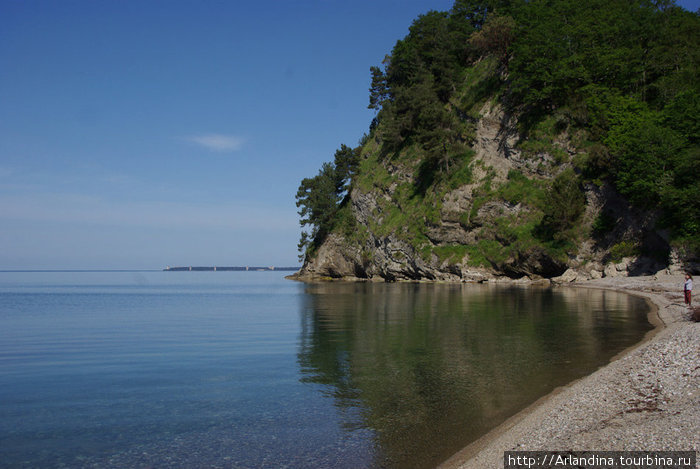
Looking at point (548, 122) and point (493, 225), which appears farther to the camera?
point (493, 225)

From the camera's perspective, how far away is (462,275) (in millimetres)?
71312

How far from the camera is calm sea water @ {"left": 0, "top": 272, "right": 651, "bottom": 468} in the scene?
953 cm

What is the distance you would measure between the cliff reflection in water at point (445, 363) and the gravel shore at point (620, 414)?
85 centimetres

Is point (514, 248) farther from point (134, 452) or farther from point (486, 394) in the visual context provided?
point (134, 452)

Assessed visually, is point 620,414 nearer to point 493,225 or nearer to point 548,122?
point 493,225

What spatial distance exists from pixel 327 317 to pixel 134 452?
76.8 ft

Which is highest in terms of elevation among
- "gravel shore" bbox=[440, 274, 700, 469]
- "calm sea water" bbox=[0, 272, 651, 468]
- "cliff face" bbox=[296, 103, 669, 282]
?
"cliff face" bbox=[296, 103, 669, 282]

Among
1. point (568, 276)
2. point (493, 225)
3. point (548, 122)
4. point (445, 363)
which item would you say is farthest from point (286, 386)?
point (548, 122)

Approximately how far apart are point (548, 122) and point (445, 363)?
57.2 m

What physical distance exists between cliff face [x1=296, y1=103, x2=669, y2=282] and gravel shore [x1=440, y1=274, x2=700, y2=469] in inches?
1617

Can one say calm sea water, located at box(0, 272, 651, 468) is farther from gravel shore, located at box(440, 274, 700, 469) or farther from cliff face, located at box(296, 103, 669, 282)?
cliff face, located at box(296, 103, 669, 282)

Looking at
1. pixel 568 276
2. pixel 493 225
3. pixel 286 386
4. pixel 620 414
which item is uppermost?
pixel 493 225

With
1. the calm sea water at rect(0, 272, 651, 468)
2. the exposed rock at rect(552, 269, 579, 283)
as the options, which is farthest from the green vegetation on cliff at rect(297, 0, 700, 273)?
the calm sea water at rect(0, 272, 651, 468)

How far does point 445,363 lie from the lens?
16.8m
